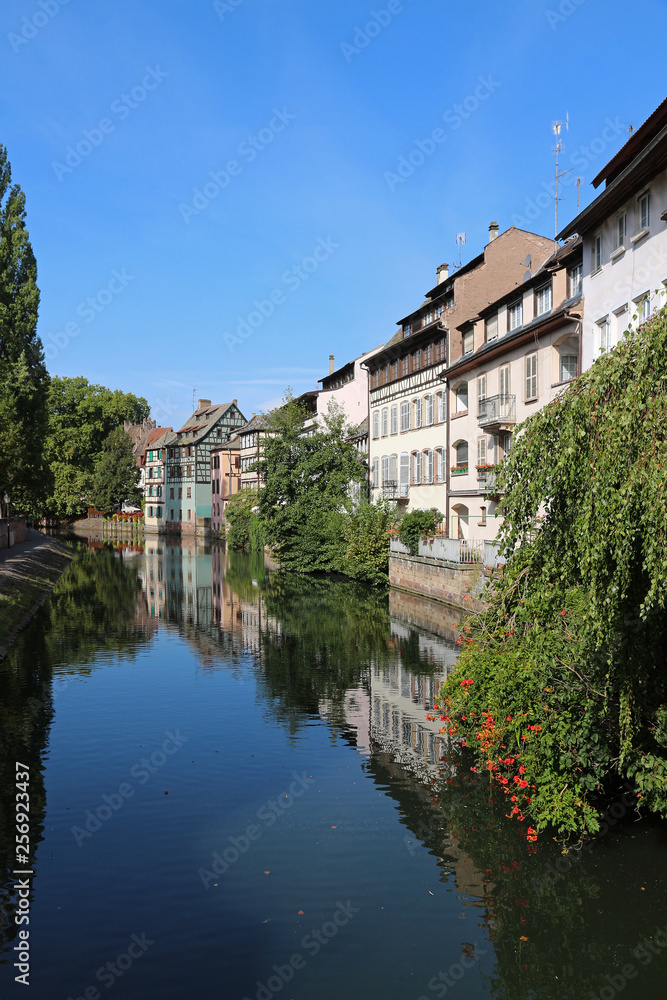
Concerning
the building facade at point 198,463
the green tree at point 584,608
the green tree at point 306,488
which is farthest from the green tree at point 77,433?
the green tree at point 584,608

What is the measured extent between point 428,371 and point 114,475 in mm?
68149

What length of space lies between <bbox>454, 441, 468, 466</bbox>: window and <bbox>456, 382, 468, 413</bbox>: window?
1.57 m

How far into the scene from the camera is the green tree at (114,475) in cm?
10094

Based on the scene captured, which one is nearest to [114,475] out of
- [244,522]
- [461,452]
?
[244,522]

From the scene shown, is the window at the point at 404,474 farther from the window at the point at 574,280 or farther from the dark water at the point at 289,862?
the dark water at the point at 289,862

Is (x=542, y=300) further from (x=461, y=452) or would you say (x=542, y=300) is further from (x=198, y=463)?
(x=198, y=463)

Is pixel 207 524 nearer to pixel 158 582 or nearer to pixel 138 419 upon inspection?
pixel 138 419

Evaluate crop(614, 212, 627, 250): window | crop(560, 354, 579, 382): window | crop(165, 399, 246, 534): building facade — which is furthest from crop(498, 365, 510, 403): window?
crop(165, 399, 246, 534): building facade

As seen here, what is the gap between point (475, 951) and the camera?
26.5ft

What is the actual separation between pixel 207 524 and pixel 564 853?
83.4 meters

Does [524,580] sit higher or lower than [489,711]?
higher

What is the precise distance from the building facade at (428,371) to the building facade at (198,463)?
46.3 meters

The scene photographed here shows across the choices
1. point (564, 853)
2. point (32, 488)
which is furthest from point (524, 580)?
point (32, 488)

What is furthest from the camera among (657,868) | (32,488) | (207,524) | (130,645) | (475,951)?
(207,524)
